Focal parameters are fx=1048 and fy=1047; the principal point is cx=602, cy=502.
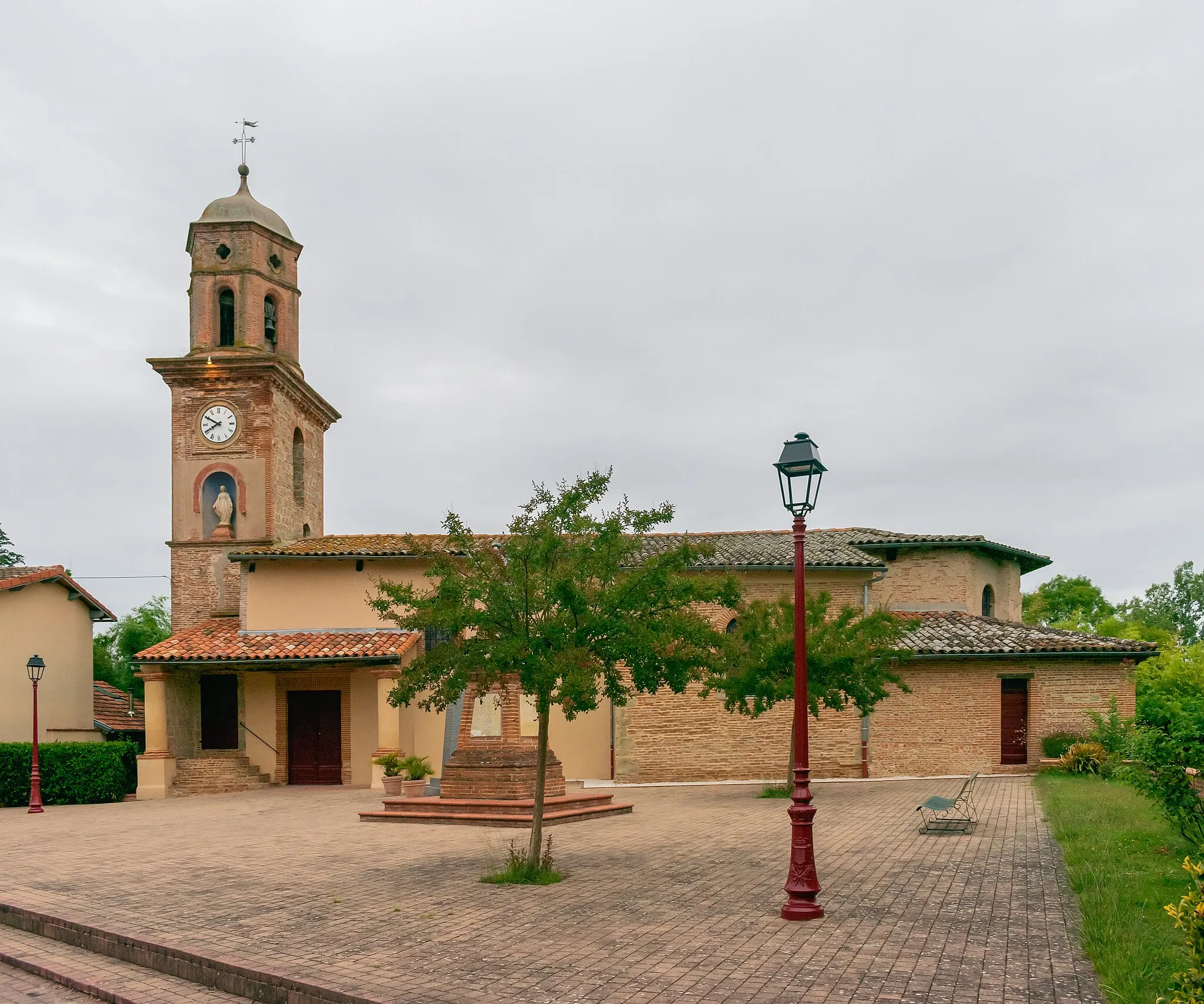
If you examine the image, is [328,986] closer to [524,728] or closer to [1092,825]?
[1092,825]

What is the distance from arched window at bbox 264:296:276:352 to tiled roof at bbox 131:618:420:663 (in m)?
8.65

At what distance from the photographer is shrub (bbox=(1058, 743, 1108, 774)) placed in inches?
924

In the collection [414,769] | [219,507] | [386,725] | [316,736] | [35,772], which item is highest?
[219,507]

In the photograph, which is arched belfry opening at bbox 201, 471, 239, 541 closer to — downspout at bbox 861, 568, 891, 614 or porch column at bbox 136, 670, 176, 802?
porch column at bbox 136, 670, 176, 802

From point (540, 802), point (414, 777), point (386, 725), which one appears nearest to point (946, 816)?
point (540, 802)

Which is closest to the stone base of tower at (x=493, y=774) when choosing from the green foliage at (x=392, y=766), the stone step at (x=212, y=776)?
the green foliage at (x=392, y=766)

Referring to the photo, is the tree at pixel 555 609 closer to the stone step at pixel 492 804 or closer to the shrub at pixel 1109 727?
the stone step at pixel 492 804

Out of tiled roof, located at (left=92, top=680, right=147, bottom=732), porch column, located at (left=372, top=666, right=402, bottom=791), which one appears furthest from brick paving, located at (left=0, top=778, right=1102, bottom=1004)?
tiled roof, located at (left=92, top=680, right=147, bottom=732)

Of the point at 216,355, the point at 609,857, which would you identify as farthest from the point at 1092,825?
the point at 216,355

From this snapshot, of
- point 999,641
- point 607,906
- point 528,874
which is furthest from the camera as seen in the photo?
point 999,641

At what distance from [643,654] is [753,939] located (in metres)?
3.59

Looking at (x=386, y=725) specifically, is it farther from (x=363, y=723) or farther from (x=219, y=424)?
(x=219, y=424)

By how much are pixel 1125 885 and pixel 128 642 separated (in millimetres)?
50248

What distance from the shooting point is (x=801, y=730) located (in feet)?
34.1
